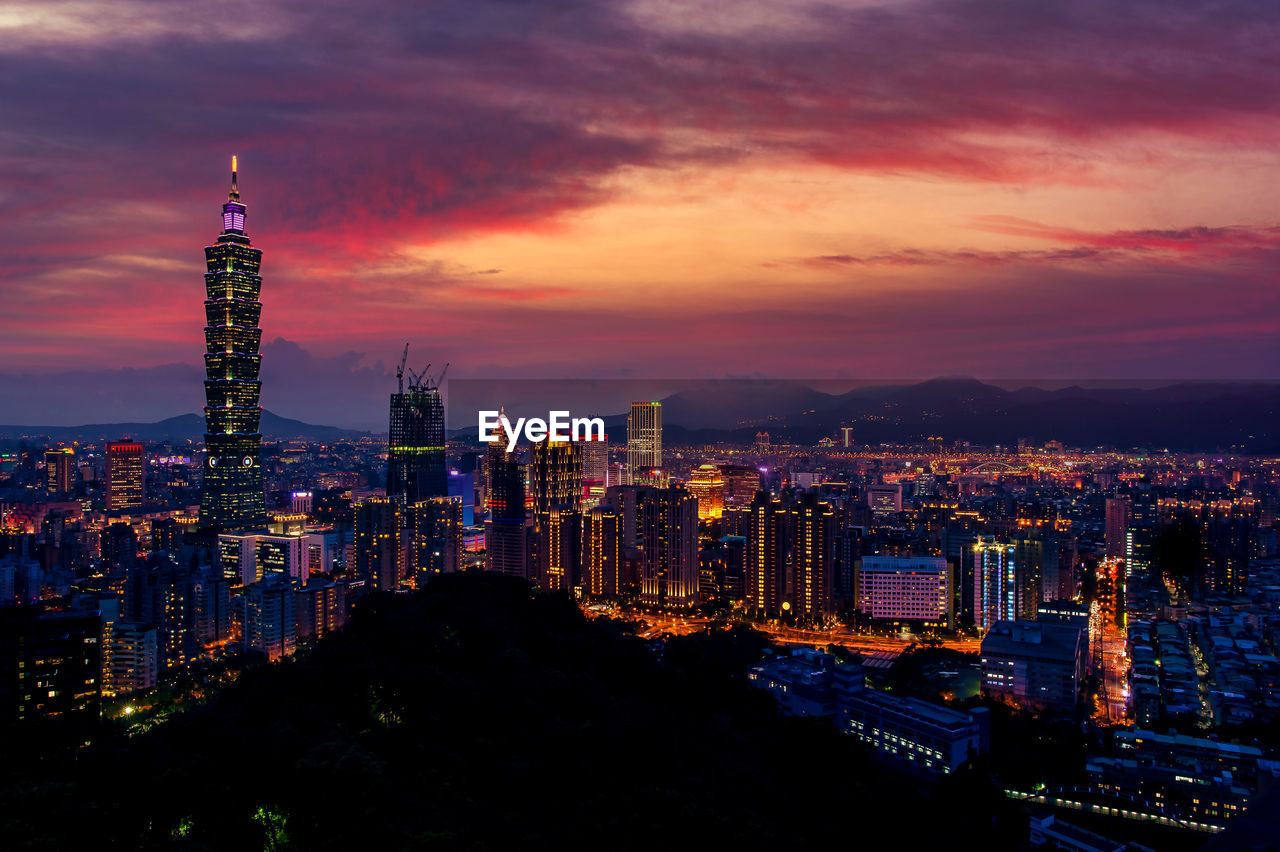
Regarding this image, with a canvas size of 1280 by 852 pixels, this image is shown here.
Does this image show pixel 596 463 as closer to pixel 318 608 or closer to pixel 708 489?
pixel 708 489

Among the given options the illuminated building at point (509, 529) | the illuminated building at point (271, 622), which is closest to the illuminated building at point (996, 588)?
the illuminated building at point (509, 529)

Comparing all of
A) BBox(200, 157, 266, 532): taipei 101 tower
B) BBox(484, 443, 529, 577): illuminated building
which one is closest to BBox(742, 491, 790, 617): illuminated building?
BBox(484, 443, 529, 577): illuminated building

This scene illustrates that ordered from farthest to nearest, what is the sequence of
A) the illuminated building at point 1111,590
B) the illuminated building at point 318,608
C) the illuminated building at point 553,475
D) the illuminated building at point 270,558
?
the illuminated building at point 553,475, the illuminated building at point 270,558, the illuminated building at point 1111,590, the illuminated building at point 318,608

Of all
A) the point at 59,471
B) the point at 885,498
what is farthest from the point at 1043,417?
the point at 59,471

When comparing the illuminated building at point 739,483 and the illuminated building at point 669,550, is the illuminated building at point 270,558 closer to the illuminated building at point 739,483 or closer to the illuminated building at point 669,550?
the illuminated building at point 669,550

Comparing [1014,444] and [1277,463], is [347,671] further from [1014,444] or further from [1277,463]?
[1014,444]
